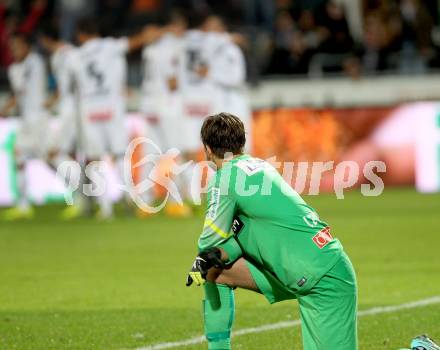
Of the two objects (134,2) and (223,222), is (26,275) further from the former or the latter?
(134,2)

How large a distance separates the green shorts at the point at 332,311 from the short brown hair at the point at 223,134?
74 cm

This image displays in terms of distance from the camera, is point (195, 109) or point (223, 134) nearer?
Answer: point (223, 134)

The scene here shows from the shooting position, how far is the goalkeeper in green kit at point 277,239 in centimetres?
573

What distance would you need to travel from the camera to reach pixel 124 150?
17922 mm

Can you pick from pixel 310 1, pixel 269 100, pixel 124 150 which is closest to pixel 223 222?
pixel 124 150

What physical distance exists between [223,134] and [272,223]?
0.49 meters

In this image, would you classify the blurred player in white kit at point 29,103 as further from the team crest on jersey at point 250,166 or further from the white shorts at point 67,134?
the team crest on jersey at point 250,166

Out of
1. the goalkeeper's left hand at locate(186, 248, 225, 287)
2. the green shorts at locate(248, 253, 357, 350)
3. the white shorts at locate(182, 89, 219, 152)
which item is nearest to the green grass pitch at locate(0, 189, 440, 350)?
the green shorts at locate(248, 253, 357, 350)

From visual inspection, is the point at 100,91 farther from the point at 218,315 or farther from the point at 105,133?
the point at 218,315

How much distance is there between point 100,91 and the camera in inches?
708

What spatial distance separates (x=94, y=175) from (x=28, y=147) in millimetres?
1117

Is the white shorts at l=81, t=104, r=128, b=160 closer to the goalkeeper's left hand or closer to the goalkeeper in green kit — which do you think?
the goalkeeper in green kit

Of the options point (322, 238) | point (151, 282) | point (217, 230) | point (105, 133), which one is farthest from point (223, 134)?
point (105, 133)

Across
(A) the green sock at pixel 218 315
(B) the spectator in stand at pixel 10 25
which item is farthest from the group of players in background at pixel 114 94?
(A) the green sock at pixel 218 315
